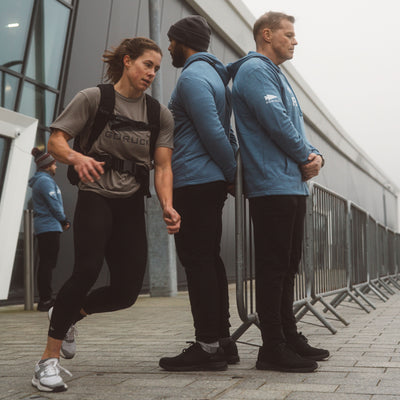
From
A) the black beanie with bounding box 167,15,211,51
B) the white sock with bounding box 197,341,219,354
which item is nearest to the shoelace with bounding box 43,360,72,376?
the white sock with bounding box 197,341,219,354

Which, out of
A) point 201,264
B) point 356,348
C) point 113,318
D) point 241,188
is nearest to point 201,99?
point 241,188

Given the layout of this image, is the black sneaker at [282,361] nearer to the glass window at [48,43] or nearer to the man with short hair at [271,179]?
the man with short hair at [271,179]

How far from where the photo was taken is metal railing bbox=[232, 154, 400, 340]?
4129 millimetres

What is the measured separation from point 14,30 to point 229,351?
7394mm

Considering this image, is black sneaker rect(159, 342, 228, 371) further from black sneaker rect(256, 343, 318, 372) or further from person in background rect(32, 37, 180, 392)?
person in background rect(32, 37, 180, 392)

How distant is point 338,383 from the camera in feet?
10.4

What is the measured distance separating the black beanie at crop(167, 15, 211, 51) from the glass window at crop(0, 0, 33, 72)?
6.38m

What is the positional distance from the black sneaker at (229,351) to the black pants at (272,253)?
0.29 metres

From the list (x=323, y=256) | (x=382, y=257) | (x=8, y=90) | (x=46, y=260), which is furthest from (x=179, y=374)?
(x=382, y=257)

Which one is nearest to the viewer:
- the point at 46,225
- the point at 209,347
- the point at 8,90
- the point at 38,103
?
the point at 209,347

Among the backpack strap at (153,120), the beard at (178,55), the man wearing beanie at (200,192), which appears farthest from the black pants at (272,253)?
the beard at (178,55)

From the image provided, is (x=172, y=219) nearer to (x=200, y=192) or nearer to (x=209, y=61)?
(x=200, y=192)

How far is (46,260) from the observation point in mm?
8148

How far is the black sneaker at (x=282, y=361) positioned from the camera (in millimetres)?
3479
